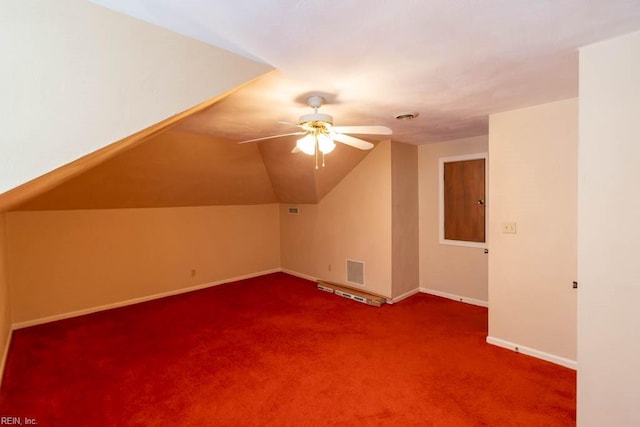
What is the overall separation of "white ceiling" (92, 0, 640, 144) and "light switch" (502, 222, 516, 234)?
113cm

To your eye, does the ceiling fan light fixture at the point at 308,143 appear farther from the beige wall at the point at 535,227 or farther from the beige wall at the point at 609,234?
the beige wall at the point at 535,227

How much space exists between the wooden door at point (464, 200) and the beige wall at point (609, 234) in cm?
249

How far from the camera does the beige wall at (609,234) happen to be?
1.62m

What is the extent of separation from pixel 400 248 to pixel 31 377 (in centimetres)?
428

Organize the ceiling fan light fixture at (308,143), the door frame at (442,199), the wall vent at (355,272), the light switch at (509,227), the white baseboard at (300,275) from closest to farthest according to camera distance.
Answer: the ceiling fan light fixture at (308,143)
the light switch at (509,227)
the door frame at (442,199)
the wall vent at (355,272)
the white baseboard at (300,275)

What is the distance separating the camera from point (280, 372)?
108 inches

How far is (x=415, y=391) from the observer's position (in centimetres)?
246

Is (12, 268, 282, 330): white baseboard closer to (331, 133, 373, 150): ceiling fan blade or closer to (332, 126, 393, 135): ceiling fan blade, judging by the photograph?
(331, 133, 373, 150): ceiling fan blade

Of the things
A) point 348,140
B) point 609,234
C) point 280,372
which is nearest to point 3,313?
point 280,372

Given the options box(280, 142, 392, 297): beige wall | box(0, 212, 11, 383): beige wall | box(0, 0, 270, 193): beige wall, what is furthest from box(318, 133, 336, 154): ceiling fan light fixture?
box(0, 212, 11, 383): beige wall

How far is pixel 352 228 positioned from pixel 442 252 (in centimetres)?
141

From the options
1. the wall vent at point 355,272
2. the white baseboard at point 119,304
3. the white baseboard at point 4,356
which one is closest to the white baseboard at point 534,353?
the wall vent at point 355,272

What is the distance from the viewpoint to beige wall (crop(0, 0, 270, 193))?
43.7 inches

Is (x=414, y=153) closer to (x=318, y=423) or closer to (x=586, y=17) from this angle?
(x=586, y=17)
